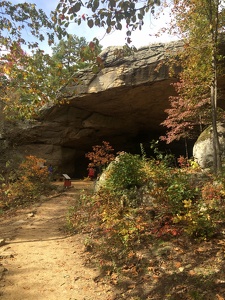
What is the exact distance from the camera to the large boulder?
9.70m

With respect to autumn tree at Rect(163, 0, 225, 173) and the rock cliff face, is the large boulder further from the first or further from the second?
the rock cliff face

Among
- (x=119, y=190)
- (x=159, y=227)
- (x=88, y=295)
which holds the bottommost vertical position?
(x=88, y=295)

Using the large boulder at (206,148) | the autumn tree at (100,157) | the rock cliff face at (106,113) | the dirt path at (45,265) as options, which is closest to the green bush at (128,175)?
the dirt path at (45,265)

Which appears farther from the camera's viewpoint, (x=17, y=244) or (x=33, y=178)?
(x=33, y=178)

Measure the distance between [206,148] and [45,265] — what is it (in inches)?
283

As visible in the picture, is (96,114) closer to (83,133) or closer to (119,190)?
(83,133)

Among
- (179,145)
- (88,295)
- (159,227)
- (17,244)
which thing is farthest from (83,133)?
(88,295)

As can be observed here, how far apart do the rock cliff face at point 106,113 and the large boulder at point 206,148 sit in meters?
3.43

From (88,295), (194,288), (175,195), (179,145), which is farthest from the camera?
(179,145)

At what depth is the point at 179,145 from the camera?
2053 cm

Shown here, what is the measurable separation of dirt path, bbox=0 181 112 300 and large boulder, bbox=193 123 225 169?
17.6 feet

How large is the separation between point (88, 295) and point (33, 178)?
9204mm

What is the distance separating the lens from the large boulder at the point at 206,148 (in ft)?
31.8

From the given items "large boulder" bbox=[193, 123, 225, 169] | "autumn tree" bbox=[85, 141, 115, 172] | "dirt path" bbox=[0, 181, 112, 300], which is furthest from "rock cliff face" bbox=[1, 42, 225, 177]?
"dirt path" bbox=[0, 181, 112, 300]
